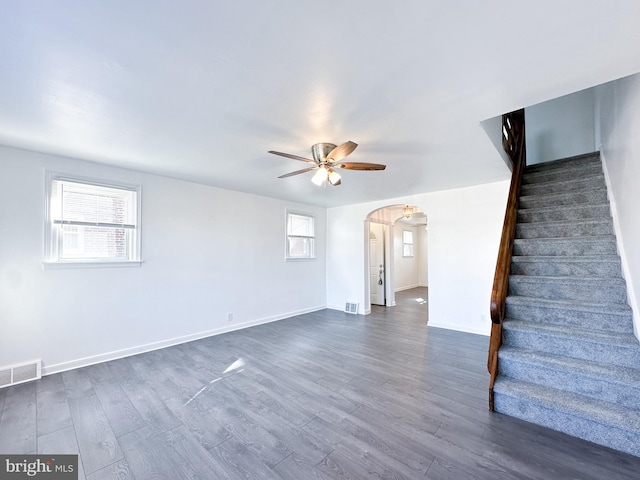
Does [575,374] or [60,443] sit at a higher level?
[575,374]

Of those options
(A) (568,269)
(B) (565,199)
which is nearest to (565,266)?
(A) (568,269)

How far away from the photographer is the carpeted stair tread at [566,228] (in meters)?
2.87

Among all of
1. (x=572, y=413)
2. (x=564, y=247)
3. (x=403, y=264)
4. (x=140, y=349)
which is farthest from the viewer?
(x=403, y=264)

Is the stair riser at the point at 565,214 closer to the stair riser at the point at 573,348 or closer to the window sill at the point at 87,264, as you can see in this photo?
the stair riser at the point at 573,348

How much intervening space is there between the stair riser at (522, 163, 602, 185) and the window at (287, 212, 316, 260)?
403 cm

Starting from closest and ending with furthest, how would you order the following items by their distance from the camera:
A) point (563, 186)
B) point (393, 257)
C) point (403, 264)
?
point (563, 186) < point (393, 257) < point (403, 264)

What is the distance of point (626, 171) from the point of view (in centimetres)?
245

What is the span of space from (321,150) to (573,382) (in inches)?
112

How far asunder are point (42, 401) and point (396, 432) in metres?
3.16

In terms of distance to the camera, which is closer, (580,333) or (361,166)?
(580,333)

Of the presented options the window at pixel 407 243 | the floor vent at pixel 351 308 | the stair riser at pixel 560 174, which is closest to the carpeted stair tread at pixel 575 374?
the stair riser at pixel 560 174

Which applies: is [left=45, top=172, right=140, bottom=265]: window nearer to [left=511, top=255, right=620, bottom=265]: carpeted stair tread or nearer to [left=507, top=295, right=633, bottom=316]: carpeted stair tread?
[left=507, top=295, right=633, bottom=316]: carpeted stair tread

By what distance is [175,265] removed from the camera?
4078 millimetres

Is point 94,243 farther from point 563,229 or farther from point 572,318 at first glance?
point 563,229
